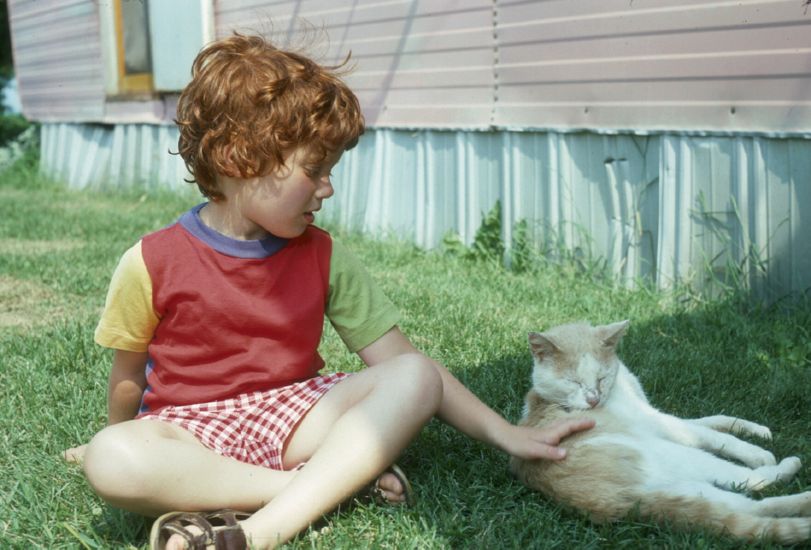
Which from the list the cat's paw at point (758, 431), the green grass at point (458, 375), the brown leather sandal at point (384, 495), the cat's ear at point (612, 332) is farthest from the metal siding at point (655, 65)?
the brown leather sandal at point (384, 495)

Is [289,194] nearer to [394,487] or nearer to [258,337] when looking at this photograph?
[258,337]

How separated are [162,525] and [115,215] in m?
6.28

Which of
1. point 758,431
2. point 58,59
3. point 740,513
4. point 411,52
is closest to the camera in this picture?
point 740,513

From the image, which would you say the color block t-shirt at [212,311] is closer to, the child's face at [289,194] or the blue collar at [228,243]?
the blue collar at [228,243]

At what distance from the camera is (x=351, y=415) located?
7.95 feet

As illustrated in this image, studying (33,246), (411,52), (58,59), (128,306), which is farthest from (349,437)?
(58,59)

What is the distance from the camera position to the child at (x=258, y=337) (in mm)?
2381

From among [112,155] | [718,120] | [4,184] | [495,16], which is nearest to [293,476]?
[718,120]

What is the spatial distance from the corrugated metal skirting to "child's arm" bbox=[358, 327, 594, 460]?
2259 millimetres

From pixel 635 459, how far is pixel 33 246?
5.58m

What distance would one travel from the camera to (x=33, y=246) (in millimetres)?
Result: 6812

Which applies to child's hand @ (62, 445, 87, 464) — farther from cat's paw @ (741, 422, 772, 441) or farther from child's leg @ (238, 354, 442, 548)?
cat's paw @ (741, 422, 772, 441)

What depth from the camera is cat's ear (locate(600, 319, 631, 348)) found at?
2.77m

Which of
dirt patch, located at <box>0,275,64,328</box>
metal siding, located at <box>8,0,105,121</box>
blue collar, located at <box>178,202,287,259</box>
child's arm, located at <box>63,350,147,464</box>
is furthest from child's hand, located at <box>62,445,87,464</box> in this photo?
metal siding, located at <box>8,0,105,121</box>
